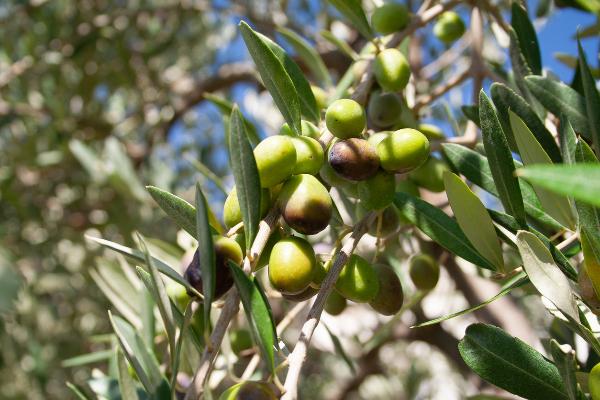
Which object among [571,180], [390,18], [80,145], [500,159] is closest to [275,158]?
[500,159]

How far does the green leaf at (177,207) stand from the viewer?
69 centimetres

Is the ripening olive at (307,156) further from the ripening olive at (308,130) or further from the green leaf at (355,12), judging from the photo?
the green leaf at (355,12)

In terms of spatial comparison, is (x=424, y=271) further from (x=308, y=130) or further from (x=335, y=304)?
(x=308, y=130)

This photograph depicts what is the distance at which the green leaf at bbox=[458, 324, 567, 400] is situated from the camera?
0.67 m

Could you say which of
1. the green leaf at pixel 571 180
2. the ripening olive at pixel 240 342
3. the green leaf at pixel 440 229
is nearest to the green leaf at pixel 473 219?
the green leaf at pixel 440 229

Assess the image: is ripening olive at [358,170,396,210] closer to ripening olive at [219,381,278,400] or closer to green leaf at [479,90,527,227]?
green leaf at [479,90,527,227]

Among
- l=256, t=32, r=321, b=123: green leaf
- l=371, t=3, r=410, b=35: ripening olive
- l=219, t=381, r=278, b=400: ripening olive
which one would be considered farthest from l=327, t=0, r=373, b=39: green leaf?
l=219, t=381, r=278, b=400: ripening olive

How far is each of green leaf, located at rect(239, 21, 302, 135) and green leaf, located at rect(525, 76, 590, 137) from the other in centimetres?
34

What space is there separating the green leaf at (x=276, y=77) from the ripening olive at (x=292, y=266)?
0.57 ft

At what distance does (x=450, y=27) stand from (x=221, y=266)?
2.54 ft

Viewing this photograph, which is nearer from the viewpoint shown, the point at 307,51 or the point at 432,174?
the point at 432,174

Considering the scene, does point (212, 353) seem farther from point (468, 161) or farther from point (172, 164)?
point (172, 164)

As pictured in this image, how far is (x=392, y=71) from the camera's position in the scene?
850 millimetres

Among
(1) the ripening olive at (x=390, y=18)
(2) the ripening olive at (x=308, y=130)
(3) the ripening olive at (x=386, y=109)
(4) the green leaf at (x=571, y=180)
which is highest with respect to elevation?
(4) the green leaf at (x=571, y=180)
